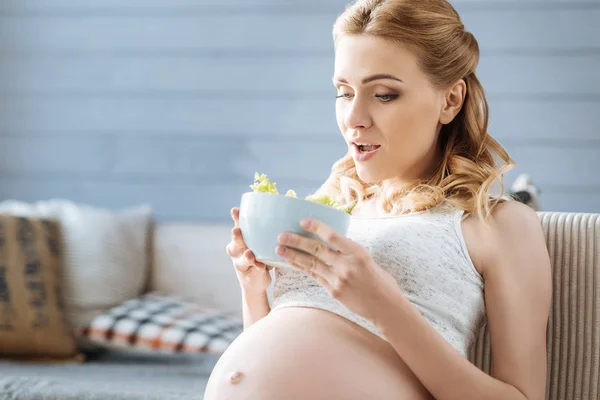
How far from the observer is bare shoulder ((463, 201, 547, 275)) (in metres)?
1.19

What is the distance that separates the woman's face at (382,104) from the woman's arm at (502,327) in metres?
0.19

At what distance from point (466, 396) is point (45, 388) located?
1342 mm

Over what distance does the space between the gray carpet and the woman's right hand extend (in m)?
0.76

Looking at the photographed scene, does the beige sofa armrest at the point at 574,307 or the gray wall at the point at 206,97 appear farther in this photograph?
the gray wall at the point at 206,97

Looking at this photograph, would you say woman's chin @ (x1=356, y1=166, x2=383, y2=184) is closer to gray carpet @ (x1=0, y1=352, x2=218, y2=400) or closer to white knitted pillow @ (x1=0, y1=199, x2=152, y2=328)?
gray carpet @ (x1=0, y1=352, x2=218, y2=400)

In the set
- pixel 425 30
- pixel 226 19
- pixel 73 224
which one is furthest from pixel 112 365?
pixel 425 30

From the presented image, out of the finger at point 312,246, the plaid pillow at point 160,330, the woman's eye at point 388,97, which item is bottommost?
the plaid pillow at point 160,330

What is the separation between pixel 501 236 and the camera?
1.20 m

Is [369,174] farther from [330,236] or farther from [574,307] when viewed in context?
[574,307]

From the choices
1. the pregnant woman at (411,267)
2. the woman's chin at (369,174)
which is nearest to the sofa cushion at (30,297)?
the pregnant woman at (411,267)

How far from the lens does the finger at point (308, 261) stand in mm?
1018

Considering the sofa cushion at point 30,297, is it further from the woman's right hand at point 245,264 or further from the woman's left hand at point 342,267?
the woman's left hand at point 342,267

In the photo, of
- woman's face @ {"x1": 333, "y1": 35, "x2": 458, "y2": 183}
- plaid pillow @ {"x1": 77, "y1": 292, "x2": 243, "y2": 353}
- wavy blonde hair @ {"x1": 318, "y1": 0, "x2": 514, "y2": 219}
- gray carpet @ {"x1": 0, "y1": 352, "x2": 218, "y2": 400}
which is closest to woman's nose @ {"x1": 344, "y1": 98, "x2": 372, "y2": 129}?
woman's face @ {"x1": 333, "y1": 35, "x2": 458, "y2": 183}

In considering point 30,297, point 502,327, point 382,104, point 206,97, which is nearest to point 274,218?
point 382,104
